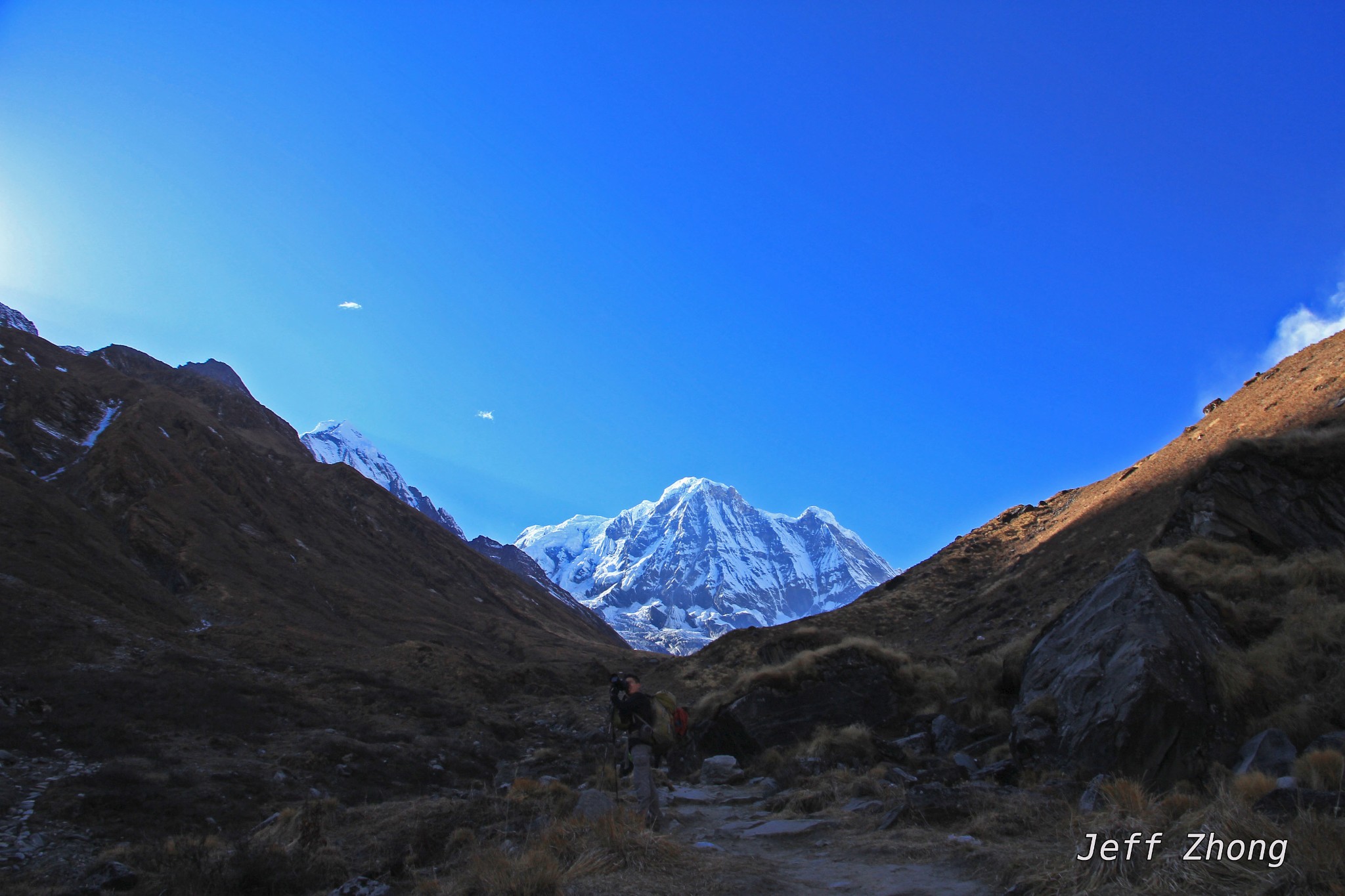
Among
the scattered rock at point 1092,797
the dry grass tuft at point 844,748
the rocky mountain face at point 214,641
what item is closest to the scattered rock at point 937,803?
the scattered rock at point 1092,797

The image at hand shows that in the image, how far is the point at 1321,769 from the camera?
5.41 m

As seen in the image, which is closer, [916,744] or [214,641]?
[916,744]

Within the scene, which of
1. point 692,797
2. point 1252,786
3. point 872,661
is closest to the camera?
point 1252,786

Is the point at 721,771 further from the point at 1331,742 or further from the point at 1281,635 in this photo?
the point at 1331,742

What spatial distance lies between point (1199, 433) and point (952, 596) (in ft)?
45.2

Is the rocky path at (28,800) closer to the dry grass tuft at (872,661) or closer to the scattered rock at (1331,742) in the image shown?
the dry grass tuft at (872,661)

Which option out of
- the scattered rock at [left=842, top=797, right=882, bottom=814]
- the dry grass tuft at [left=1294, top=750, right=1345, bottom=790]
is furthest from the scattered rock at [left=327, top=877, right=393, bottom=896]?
the dry grass tuft at [left=1294, top=750, right=1345, bottom=790]

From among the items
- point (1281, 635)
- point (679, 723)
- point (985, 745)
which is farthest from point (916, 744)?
point (1281, 635)

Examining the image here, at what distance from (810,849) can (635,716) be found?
2654 mm

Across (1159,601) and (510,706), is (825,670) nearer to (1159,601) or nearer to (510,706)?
(1159,601)

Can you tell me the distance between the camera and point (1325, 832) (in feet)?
12.6

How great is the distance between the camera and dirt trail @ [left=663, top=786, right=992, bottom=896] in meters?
5.42

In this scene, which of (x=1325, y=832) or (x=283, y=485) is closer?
(x=1325, y=832)

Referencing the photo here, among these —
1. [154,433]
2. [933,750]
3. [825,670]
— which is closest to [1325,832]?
[933,750]
